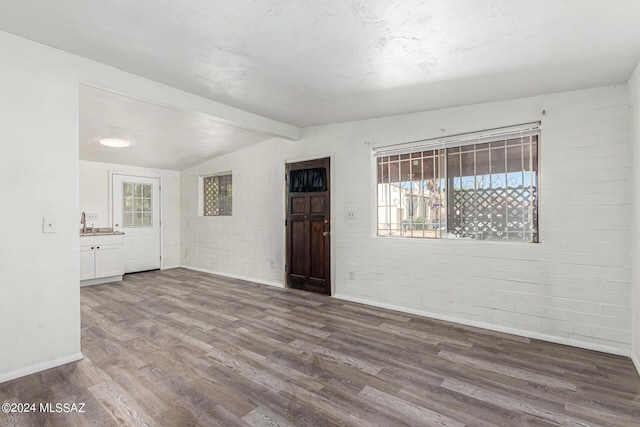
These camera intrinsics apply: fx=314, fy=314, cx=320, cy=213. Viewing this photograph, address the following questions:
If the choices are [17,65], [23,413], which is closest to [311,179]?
[17,65]

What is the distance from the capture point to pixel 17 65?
2.38 metres

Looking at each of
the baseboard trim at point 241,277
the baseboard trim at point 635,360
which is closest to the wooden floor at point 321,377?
the baseboard trim at point 635,360

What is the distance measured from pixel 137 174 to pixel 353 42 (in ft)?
19.8

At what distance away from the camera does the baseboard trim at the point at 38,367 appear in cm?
235

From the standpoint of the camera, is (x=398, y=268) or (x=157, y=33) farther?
(x=398, y=268)

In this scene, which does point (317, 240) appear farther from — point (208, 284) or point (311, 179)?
point (208, 284)

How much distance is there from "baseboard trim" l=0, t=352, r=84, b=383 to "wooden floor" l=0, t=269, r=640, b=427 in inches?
2.5

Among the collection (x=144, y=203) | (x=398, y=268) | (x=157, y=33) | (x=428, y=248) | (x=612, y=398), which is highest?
(x=157, y=33)

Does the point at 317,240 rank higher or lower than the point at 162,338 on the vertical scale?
higher

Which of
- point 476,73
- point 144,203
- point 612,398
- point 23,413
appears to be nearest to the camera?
point 23,413

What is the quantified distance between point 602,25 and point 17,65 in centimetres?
414

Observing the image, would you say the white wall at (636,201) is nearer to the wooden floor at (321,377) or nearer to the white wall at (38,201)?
the wooden floor at (321,377)

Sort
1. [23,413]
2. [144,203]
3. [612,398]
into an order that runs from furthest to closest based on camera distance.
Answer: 1. [144,203]
2. [612,398]
3. [23,413]

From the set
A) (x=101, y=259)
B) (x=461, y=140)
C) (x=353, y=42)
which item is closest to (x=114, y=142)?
(x=101, y=259)
